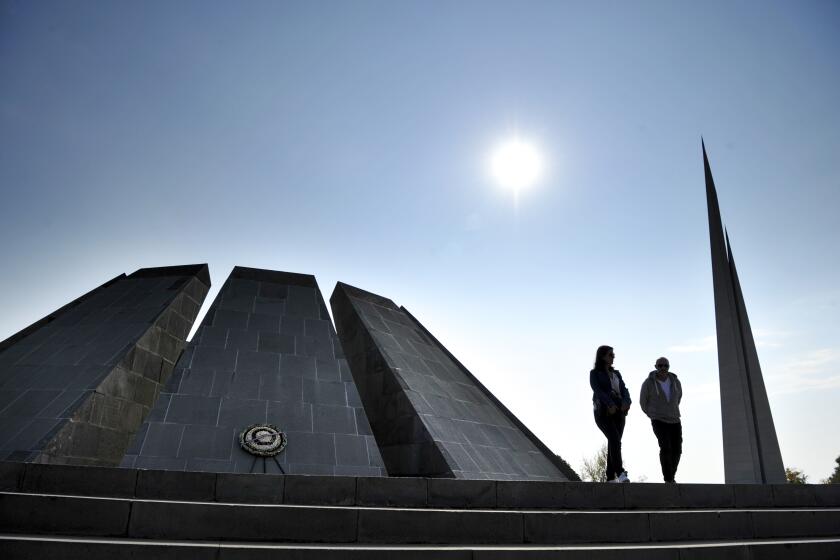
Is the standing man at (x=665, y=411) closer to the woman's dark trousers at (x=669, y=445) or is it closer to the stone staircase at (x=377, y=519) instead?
the woman's dark trousers at (x=669, y=445)

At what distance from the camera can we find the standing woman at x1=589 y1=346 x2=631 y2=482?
6.75 metres

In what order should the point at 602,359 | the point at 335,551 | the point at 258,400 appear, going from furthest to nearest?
the point at 258,400 < the point at 602,359 < the point at 335,551

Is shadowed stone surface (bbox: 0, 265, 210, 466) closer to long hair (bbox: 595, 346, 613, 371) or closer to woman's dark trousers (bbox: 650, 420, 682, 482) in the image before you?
long hair (bbox: 595, 346, 613, 371)

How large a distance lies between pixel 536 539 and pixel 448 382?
→ 20.9 ft

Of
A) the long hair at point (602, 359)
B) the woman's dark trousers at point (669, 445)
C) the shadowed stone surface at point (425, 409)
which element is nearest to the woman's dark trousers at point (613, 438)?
the long hair at point (602, 359)

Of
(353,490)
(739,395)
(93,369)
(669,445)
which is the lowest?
(353,490)

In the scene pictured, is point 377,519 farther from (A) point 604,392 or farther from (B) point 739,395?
(B) point 739,395

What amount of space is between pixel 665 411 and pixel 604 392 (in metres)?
1.00

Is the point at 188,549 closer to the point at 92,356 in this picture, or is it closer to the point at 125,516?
the point at 125,516

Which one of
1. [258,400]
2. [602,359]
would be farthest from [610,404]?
[258,400]

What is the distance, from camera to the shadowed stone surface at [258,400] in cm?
748

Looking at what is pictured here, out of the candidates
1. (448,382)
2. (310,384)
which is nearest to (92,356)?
(310,384)

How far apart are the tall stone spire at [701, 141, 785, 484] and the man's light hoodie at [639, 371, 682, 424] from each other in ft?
22.9

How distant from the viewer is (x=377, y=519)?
4641mm
